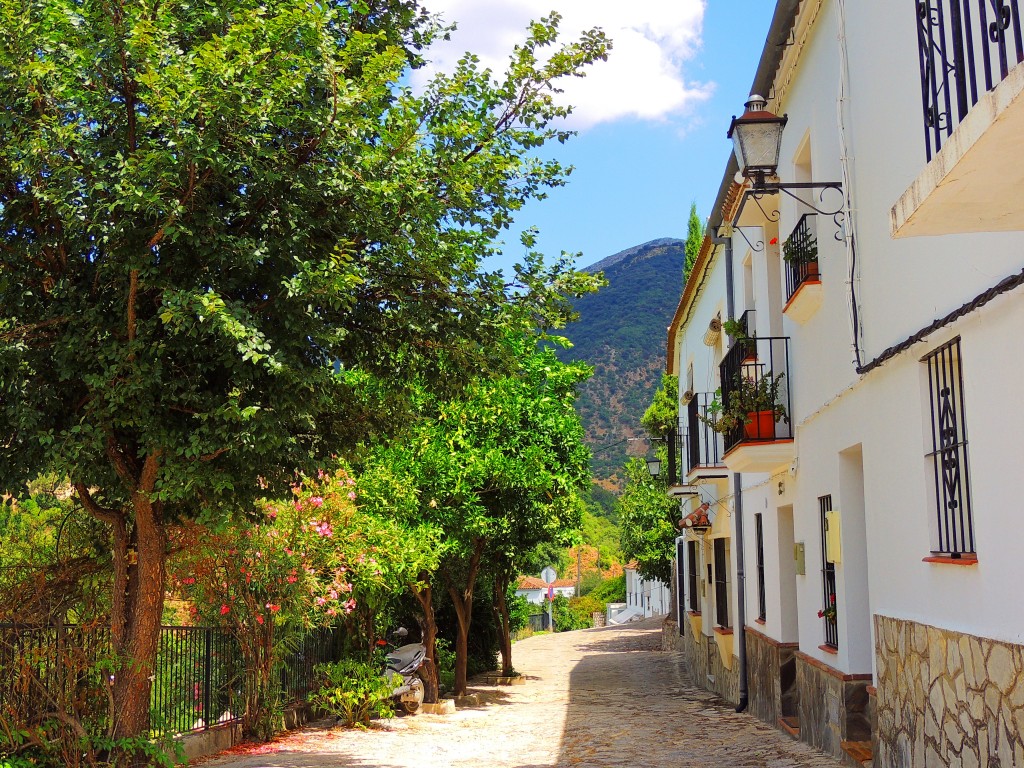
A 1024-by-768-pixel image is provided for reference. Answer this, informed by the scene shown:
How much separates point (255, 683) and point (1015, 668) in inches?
363

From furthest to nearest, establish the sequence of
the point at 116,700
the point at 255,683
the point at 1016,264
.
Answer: the point at 255,683 → the point at 116,700 → the point at 1016,264

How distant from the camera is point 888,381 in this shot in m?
6.89

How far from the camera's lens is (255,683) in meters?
11.5

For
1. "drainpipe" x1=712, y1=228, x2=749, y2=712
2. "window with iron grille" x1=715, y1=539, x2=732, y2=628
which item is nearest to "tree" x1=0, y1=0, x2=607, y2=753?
"drainpipe" x1=712, y1=228, x2=749, y2=712

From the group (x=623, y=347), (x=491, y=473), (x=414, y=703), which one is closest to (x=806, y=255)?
(x=491, y=473)

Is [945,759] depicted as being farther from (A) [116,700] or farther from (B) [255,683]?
(B) [255,683]

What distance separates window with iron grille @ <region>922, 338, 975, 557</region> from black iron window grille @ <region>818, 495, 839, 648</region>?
289 centimetres

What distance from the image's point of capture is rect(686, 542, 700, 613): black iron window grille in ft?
72.4

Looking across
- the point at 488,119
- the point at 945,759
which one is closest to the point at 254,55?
the point at 488,119

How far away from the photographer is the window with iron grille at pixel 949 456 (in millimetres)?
5516

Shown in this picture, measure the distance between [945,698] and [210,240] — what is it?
567 centimetres

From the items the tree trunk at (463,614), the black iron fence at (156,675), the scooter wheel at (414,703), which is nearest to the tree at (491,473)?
the tree trunk at (463,614)

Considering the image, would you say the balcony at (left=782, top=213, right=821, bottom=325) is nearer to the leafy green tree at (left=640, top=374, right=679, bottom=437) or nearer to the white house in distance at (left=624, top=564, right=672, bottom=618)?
the leafy green tree at (left=640, top=374, right=679, bottom=437)

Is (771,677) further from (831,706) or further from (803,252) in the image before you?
(803,252)
